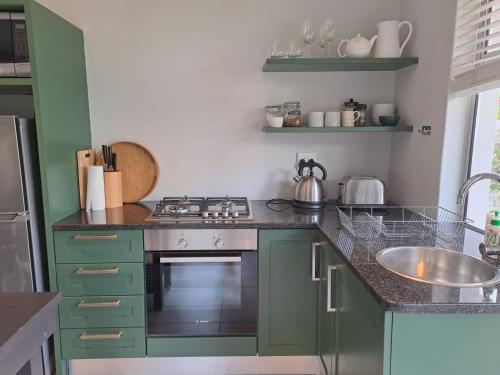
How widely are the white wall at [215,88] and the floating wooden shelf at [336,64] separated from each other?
102 millimetres

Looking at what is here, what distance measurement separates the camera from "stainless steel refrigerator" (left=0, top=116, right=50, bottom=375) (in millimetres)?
1743

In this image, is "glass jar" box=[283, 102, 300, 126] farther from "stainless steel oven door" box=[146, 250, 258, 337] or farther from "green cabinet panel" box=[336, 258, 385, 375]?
"green cabinet panel" box=[336, 258, 385, 375]

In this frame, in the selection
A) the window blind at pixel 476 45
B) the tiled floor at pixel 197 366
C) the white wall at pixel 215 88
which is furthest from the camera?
the white wall at pixel 215 88

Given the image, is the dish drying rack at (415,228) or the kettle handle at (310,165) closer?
the dish drying rack at (415,228)

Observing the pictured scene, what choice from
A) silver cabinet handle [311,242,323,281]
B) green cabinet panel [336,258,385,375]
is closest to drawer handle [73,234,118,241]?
silver cabinet handle [311,242,323,281]

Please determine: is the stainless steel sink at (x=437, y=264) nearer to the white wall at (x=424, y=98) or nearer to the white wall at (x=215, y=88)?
the white wall at (x=424, y=98)

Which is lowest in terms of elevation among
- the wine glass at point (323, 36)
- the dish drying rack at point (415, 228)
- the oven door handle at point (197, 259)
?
the oven door handle at point (197, 259)

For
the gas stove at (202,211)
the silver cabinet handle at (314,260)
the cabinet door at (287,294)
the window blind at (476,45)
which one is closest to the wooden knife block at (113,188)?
the gas stove at (202,211)

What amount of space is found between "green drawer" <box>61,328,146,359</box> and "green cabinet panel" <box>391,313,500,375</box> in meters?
1.41

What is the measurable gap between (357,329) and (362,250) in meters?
0.29

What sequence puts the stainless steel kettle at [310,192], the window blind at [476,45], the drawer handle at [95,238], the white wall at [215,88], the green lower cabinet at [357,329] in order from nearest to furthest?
1. the green lower cabinet at [357,329]
2. the window blind at [476,45]
3. the drawer handle at [95,238]
4. the stainless steel kettle at [310,192]
5. the white wall at [215,88]

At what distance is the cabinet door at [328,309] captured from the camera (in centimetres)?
162

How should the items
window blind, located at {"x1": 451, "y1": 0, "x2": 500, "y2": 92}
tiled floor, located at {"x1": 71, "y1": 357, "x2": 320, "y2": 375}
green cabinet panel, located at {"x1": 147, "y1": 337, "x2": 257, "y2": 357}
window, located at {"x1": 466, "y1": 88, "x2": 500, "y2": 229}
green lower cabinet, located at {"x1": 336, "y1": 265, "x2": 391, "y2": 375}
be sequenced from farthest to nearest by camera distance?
tiled floor, located at {"x1": 71, "y1": 357, "x2": 320, "y2": 375} < green cabinet panel, located at {"x1": 147, "y1": 337, "x2": 257, "y2": 357} < window, located at {"x1": 466, "y1": 88, "x2": 500, "y2": 229} < window blind, located at {"x1": 451, "y1": 0, "x2": 500, "y2": 92} < green lower cabinet, located at {"x1": 336, "y1": 265, "x2": 391, "y2": 375}

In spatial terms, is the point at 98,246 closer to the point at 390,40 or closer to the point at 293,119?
the point at 293,119
